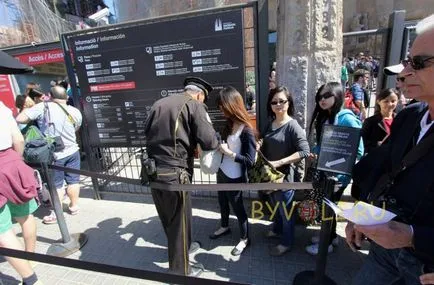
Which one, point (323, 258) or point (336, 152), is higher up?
point (336, 152)

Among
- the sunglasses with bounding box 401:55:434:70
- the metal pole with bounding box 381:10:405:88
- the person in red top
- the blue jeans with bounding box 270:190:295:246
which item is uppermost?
the metal pole with bounding box 381:10:405:88

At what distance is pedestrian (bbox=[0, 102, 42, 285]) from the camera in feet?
7.86

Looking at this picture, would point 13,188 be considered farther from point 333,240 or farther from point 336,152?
point 333,240

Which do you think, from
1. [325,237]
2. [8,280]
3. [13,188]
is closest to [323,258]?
[325,237]

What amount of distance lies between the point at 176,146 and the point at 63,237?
2053 millimetres

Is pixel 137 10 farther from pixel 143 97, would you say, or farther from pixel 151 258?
pixel 151 258

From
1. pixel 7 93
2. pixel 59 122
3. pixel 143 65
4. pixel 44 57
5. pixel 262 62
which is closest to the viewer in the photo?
pixel 262 62

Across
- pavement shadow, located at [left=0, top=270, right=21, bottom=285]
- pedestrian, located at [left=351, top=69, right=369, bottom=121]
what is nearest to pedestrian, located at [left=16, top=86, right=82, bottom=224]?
pavement shadow, located at [left=0, top=270, right=21, bottom=285]

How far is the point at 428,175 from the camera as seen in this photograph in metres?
1.18

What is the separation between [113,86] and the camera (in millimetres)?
3803

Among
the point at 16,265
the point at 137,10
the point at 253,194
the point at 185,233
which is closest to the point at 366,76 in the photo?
the point at 253,194

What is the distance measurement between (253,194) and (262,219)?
514 mm

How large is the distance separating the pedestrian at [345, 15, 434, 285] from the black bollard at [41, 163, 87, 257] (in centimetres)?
307

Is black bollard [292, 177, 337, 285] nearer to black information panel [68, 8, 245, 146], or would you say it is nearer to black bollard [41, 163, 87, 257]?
black information panel [68, 8, 245, 146]
